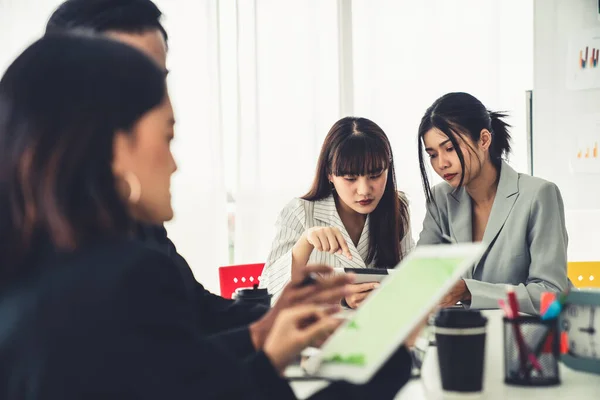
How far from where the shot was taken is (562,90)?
3.24 metres

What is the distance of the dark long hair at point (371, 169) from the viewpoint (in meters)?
2.24

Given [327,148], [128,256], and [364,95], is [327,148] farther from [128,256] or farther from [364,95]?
[128,256]

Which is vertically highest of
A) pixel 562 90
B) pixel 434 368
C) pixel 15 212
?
pixel 562 90

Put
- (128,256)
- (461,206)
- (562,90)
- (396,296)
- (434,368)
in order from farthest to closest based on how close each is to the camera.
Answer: (562,90)
(461,206)
(434,368)
(396,296)
(128,256)

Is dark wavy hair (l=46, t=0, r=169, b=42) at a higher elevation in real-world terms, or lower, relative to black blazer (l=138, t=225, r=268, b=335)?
higher

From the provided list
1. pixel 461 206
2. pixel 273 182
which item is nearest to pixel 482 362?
pixel 461 206

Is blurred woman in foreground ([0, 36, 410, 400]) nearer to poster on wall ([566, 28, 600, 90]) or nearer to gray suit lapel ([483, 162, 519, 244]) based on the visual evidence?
gray suit lapel ([483, 162, 519, 244])

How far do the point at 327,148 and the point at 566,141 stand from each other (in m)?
1.50

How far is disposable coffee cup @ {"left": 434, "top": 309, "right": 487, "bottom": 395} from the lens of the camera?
0.97m

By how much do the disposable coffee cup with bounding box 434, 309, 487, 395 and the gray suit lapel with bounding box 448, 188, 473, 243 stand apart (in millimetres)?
1199

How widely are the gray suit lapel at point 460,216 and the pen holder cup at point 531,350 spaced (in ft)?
3.74

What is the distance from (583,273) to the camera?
89.7 inches

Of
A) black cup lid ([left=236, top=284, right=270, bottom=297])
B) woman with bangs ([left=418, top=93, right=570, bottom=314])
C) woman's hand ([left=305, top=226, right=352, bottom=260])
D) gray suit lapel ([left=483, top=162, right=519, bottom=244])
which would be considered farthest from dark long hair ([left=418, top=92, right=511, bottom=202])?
black cup lid ([left=236, top=284, right=270, bottom=297])

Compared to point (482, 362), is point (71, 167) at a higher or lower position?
higher
